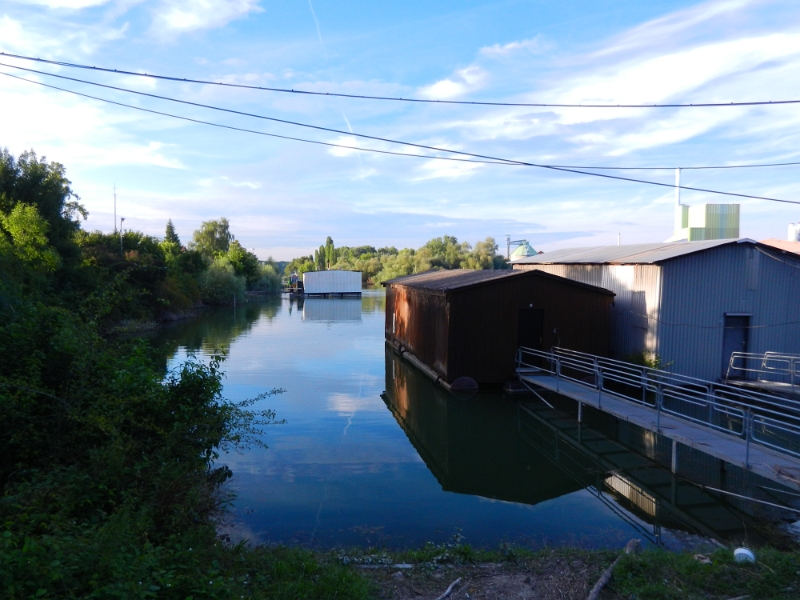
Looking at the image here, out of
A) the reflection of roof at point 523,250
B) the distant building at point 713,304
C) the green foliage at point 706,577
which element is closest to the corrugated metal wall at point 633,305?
the distant building at point 713,304

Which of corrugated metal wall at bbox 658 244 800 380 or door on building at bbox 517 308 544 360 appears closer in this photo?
corrugated metal wall at bbox 658 244 800 380

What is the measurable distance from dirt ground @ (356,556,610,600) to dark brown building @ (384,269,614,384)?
1061cm

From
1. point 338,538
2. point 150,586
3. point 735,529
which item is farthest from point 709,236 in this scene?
point 150,586

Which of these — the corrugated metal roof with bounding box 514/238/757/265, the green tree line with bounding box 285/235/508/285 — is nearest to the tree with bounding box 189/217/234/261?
the green tree line with bounding box 285/235/508/285

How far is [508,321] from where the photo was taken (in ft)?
54.1

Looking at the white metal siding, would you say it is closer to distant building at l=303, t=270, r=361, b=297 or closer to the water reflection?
distant building at l=303, t=270, r=361, b=297

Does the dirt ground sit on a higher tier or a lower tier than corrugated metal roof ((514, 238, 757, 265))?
lower

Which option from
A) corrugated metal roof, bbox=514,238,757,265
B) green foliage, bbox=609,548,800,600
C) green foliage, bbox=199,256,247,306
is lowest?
green foliage, bbox=609,548,800,600

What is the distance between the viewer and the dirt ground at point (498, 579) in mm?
4934

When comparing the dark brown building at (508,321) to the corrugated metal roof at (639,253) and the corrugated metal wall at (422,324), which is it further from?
the corrugated metal roof at (639,253)

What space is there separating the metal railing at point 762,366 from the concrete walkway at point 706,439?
572 cm

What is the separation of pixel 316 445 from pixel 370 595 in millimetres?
6343

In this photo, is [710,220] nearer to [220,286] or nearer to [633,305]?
[633,305]

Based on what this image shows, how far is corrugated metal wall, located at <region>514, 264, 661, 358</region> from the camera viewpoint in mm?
16312
